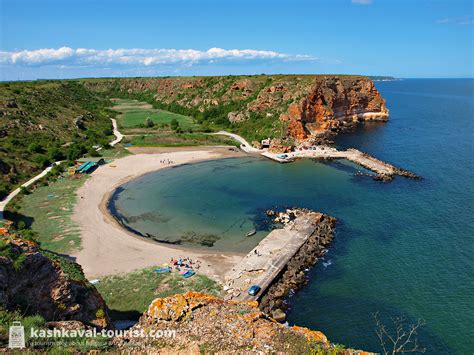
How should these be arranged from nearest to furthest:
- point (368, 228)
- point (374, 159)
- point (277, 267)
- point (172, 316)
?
1. point (172, 316)
2. point (277, 267)
3. point (368, 228)
4. point (374, 159)

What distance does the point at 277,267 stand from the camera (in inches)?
1220

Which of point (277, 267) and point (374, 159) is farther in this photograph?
point (374, 159)

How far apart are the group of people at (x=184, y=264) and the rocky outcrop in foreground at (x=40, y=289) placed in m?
13.7

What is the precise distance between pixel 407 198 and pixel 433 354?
2868 centimetres

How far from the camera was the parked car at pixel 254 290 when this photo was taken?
27250mm

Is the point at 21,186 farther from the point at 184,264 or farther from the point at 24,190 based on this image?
the point at 184,264

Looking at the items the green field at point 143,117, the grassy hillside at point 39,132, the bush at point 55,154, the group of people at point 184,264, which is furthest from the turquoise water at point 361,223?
the green field at point 143,117

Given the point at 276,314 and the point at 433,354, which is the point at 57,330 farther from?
the point at 433,354

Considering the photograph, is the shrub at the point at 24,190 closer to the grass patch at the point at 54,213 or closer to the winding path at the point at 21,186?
the grass patch at the point at 54,213

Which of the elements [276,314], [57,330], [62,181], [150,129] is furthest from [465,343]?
[150,129]

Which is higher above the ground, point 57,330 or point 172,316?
point 57,330

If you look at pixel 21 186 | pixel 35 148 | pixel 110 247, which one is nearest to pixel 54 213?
pixel 21 186

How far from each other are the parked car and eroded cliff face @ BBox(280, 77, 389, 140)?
188 ft

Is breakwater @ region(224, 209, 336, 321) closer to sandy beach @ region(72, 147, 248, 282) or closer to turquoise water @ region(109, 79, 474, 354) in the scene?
turquoise water @ region(109, 79, 474, 354)
